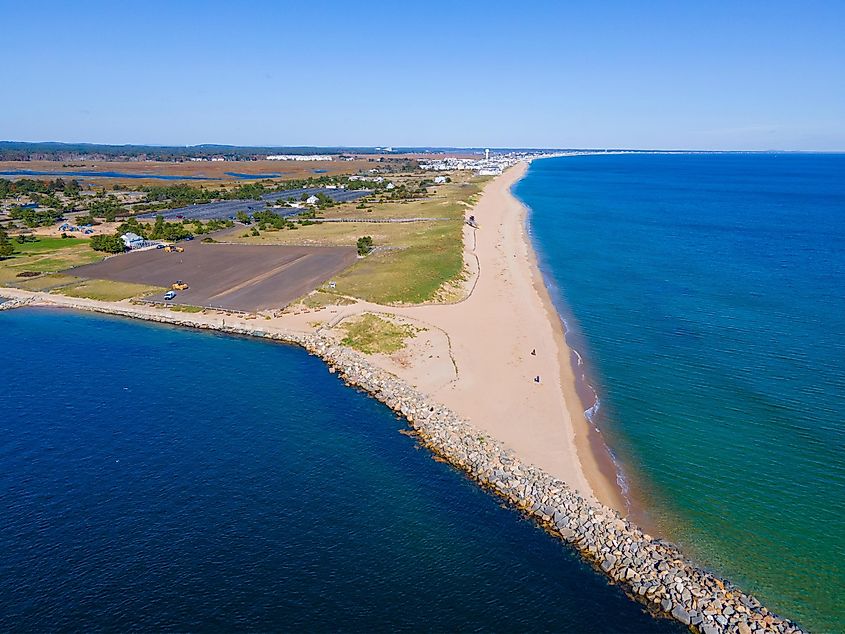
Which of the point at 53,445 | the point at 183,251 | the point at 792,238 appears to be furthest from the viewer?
the point at 792,238

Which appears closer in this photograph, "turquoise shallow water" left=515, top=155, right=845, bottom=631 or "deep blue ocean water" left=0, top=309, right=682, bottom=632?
"deep blue ocean water" left=0, top=309, right=682, bottom=632

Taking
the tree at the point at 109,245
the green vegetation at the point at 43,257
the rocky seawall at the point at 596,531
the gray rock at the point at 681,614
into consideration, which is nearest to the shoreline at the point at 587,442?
the rocky seawall at the point at 596,531

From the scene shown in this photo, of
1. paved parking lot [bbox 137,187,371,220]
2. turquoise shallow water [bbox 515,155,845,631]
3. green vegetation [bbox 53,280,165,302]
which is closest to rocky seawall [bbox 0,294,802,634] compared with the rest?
turquoise shallow water [bbox 515,155,845,631]

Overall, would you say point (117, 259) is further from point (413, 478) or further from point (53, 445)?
point (413, 478)

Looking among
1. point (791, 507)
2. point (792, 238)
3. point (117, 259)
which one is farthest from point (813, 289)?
point (117, 259)

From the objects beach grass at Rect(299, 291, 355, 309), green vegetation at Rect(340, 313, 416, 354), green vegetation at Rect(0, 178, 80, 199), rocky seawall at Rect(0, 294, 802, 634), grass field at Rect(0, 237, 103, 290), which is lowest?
rocky seawall at Rect(0, 294, 802, 634)

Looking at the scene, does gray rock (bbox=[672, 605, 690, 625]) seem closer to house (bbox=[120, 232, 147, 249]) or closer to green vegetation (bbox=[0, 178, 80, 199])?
house (bbox=[120, 232, 147, 249])
